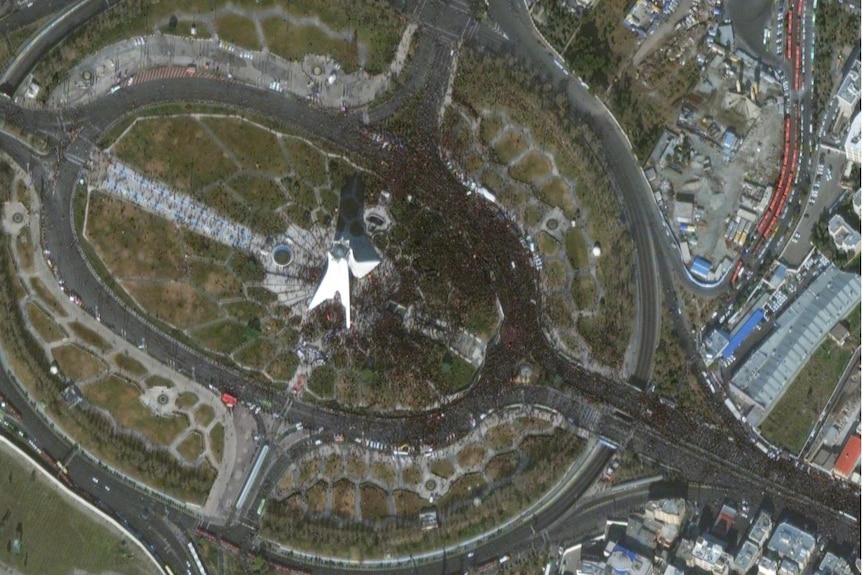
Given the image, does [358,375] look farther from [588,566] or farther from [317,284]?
[588,566]

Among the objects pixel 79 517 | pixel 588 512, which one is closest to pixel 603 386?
pixel 588 512

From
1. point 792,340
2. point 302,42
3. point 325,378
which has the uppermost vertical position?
point 792,340

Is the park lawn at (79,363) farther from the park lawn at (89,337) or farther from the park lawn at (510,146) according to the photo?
the park lawn at (510,146)

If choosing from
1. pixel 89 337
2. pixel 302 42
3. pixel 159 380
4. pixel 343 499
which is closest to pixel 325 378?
pixel 343 499

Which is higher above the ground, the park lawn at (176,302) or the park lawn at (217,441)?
the park lawn at (176,302)

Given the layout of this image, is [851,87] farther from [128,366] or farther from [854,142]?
[128,366]

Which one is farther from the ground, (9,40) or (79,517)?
(9,40)

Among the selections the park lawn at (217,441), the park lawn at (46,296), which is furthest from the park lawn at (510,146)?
the park lawn at (46,296)
